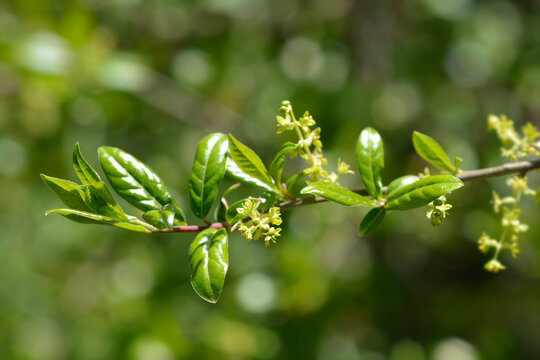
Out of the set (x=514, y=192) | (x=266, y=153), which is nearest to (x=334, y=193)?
(x=514, y=192)

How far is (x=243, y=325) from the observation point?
2.29 m

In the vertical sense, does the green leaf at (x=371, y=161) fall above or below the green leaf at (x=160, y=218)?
above

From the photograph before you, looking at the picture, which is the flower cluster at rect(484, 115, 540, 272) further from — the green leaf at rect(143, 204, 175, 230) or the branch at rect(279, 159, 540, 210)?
the green leaf at rect(143, 204, 175, 230)

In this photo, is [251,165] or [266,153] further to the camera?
[266,153]

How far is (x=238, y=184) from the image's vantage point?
33.8 inches

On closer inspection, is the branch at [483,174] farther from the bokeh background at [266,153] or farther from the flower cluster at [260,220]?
the bokeh background at [266,153]

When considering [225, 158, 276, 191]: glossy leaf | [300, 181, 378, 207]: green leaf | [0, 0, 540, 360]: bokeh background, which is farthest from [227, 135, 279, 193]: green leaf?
[0, 0, 540, 360]: bokeh background

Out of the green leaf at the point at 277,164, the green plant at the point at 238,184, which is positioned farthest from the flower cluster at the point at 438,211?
the green leaf at the point at 277,164

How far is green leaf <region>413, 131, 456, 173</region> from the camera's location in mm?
917

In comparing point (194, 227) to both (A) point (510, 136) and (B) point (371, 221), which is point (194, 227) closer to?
(B) point (371, 221)

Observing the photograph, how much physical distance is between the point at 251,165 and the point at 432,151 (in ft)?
1.12

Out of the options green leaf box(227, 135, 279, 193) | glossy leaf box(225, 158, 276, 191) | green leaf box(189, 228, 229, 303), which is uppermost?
green leaf box(227, 135, 279, 193)

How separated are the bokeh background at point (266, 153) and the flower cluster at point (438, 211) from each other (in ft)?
5.01

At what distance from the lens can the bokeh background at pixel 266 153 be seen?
2297 mm
